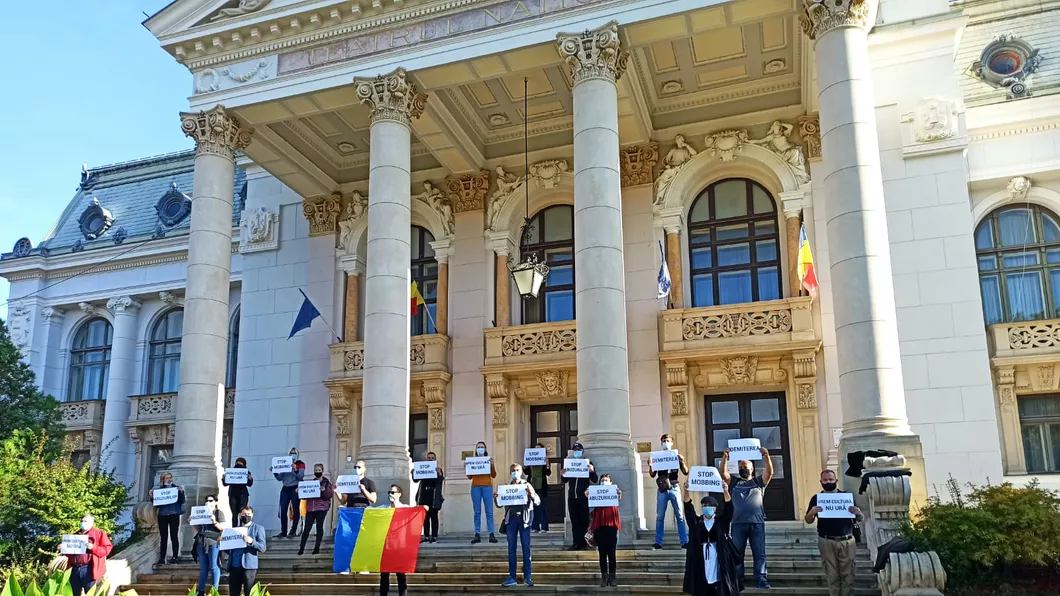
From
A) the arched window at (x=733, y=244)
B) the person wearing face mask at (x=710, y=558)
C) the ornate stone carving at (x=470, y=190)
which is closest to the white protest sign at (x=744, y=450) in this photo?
the person wearing face mask at (x=710, y=558)

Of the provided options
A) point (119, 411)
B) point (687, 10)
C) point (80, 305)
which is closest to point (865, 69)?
point (687, 10)

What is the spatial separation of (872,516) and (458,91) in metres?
13.4

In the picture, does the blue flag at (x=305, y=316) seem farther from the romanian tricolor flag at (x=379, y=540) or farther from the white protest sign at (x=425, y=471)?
the romanian tricolor flag at (x=379, y=540)

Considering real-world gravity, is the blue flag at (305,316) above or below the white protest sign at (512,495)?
above

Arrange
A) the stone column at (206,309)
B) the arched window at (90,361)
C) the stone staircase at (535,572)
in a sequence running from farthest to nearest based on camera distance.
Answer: the arched window at (90,361) < the stone column at (206,309) < the stone staircase at (535,572)

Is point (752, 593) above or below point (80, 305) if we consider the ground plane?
below

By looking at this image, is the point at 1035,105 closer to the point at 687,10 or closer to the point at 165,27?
the point at 687,10

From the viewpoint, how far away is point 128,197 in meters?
34.8

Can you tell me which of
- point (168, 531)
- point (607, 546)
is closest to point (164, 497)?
point (168, 531)

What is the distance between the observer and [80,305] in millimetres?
31406

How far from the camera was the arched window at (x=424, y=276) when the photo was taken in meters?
23.8

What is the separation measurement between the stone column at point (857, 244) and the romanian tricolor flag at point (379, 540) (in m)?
6.65

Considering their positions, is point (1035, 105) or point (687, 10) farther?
point (1035, 105)

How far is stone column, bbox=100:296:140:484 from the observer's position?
2888cm
